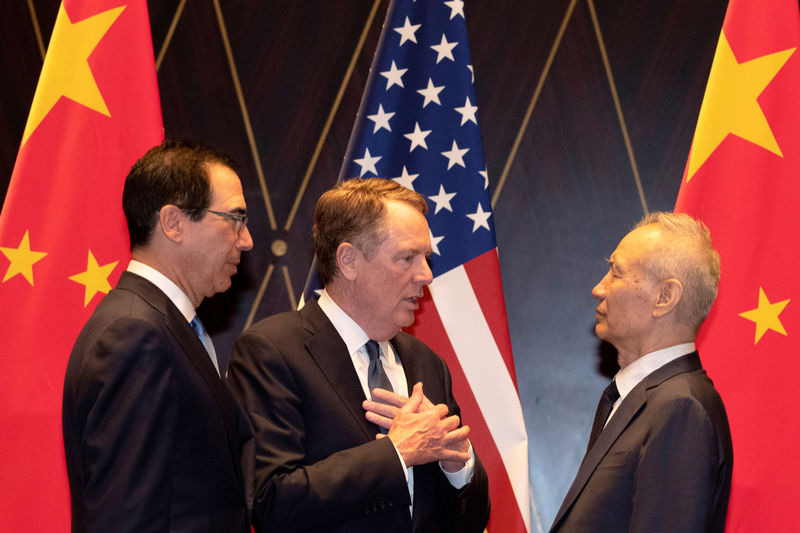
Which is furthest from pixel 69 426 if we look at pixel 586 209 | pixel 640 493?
pixel 586 209

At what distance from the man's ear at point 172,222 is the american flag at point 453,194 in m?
1.33

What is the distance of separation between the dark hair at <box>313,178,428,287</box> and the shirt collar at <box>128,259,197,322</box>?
521 mm

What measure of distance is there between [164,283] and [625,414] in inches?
45.1

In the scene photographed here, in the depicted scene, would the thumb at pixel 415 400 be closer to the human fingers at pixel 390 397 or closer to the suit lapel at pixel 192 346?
the human fingers at pixel 390 397

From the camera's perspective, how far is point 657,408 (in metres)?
1.86

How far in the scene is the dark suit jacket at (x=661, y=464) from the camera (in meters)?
1.75

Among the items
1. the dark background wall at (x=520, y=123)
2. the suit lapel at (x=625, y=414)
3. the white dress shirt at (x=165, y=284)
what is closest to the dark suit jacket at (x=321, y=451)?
the white dress shirt at (x=165, y=284)

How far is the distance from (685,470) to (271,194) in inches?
90.6

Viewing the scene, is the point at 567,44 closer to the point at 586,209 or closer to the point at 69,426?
the point at 586,209

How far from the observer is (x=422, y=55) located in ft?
10.6

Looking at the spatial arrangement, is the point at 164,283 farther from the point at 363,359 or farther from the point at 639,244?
the point at 639,244

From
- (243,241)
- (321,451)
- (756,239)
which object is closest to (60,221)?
(243,241)

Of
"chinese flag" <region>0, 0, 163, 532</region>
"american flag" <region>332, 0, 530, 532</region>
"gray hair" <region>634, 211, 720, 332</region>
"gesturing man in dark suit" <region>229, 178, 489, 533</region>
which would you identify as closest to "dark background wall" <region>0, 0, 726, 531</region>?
"american flag" <region>332, 0, 530, 532</region>

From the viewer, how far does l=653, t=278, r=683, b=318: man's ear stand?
2020 millimetres
